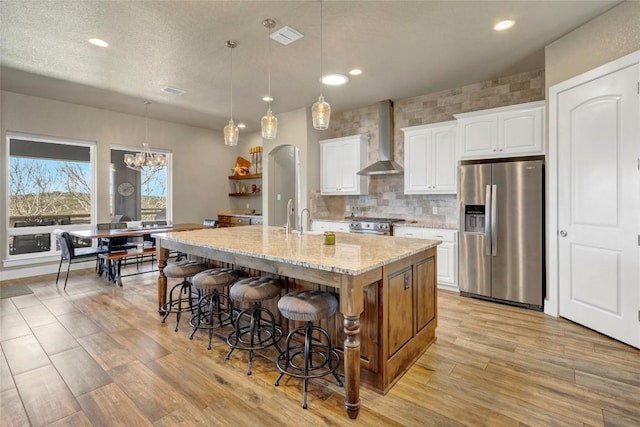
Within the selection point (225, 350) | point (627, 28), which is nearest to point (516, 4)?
point (627, 28)

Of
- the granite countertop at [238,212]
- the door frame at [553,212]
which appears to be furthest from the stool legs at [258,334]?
the granite countertop at [238,212]

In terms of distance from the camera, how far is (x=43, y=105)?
17.0 ft

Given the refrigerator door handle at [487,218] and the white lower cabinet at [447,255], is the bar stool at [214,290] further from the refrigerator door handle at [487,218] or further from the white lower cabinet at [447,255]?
the refrigerator door handle at [487,218]

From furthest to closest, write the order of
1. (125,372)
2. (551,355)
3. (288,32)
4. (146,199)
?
(146,199) → (288,32) → (551,355) → (125,372)

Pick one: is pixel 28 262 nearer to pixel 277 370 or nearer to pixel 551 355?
pixel 277 370

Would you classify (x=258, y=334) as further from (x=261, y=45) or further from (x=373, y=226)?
(x=261, y=45)

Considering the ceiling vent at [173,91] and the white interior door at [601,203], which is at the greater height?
the ceiling vent at [173,91]

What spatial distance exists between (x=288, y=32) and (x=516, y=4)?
201 cm

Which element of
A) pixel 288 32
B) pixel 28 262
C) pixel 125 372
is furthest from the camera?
pixel 28 262

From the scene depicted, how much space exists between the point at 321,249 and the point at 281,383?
3.20ft

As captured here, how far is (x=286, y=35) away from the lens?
123 inches

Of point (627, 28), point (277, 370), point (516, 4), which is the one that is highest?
point (516, 4)

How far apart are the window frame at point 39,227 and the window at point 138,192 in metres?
0.34

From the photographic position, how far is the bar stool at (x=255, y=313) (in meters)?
2.37
